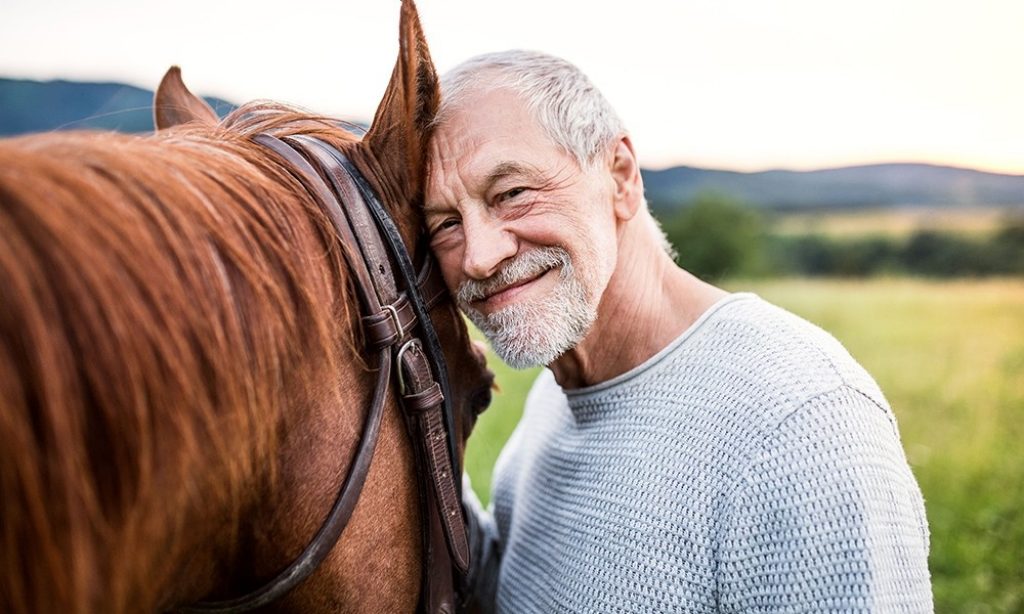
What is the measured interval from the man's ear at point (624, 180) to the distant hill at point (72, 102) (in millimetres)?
1025

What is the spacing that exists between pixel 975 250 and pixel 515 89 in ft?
76.6

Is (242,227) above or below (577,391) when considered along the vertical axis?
above

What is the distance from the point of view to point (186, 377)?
3.62ft

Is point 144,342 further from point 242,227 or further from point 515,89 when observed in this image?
point 515,89

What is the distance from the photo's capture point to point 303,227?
140 cm

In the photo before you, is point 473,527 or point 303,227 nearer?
point 303,227

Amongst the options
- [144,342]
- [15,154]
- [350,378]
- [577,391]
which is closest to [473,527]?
[577,391]

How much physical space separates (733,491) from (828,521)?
202mm

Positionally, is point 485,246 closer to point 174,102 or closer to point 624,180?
point 624,180

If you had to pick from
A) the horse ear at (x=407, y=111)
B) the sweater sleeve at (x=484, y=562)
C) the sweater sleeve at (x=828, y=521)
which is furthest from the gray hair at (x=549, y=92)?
the sweater sleeve at (x=484, y=562)

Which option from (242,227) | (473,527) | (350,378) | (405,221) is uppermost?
(242,227)

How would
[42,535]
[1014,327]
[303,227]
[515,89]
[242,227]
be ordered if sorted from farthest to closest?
[1014,327], [515,89], [303,227], [242,227], [42,535]

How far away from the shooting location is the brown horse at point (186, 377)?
990 mm

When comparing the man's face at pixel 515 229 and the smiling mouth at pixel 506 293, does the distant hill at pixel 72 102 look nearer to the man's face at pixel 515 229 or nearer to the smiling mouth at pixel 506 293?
the man's face at pixel 515 229
